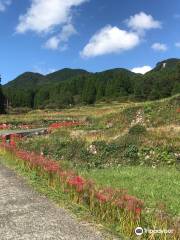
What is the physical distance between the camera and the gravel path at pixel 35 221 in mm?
8664

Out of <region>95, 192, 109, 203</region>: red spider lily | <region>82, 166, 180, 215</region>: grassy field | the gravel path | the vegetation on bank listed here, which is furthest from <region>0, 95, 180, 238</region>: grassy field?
the gravel path

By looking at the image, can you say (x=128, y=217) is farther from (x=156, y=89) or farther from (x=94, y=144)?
(x=156, y=89)

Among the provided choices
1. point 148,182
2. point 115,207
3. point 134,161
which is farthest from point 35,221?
point 134,161

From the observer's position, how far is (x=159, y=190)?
13664 millimetres

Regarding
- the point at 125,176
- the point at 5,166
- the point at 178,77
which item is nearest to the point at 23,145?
the point at 5,166

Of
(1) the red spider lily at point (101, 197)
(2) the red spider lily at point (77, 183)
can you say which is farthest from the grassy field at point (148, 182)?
(2) the red spider lily at point (77, 183)

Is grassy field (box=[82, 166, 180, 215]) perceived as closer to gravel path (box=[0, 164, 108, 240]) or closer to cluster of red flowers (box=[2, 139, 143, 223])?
cluster of red flowers (box=[2, 139, 143, 223])

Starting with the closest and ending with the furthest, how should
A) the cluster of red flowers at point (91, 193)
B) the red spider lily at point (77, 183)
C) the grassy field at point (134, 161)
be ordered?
the cluster of red flowers at point (91, 193), the red spider lily at point (77, 183), the grassy field at point (134, 161)

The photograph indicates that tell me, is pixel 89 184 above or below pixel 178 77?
below

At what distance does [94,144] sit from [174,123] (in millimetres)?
9263

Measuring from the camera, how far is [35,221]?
9.68m

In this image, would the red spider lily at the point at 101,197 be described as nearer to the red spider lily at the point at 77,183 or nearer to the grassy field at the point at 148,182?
the red spider lily at the point at 77,183

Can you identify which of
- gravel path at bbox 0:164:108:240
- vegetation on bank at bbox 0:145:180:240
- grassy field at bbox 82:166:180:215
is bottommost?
grassy field at bbox 82:166:180:215

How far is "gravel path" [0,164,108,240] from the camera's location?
341 inches
